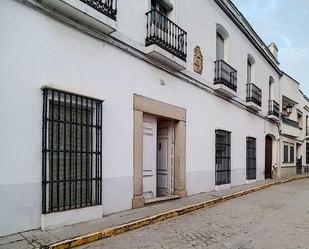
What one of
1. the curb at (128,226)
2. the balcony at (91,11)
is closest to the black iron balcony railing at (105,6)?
the balcony at (91,11)

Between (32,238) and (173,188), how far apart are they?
5.07 meters

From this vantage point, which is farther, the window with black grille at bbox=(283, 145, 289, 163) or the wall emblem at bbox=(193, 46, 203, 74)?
the window with black grille at bbox=(283, 145, 289, 163)

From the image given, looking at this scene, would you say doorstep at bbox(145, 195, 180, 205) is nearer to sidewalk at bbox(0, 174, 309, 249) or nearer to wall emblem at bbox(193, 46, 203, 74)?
sidewalk at bbox(0, 174, 309, 249)

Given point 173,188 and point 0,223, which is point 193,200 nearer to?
point 173,188

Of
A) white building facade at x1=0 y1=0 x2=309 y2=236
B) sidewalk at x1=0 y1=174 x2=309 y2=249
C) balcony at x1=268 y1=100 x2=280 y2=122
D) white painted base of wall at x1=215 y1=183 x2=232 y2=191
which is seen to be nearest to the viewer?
sidewalk at x1=0 y1=174 x2=309 y2=249

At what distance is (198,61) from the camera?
10.2 metres

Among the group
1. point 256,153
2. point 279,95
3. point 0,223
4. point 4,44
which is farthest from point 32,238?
point 279,95

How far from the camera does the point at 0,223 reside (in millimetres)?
4676

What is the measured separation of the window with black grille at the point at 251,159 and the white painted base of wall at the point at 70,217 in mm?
9903

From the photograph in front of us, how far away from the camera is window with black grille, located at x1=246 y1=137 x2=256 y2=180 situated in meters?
14.6

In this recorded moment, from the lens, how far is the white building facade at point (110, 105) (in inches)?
197

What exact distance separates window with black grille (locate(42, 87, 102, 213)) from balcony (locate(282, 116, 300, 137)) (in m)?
16.6

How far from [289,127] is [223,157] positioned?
449 inches

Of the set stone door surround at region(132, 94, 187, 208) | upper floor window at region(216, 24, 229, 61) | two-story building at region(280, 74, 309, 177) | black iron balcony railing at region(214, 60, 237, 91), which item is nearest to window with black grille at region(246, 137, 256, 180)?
black iron balcony railing at region(214, 60, 237, 91)
